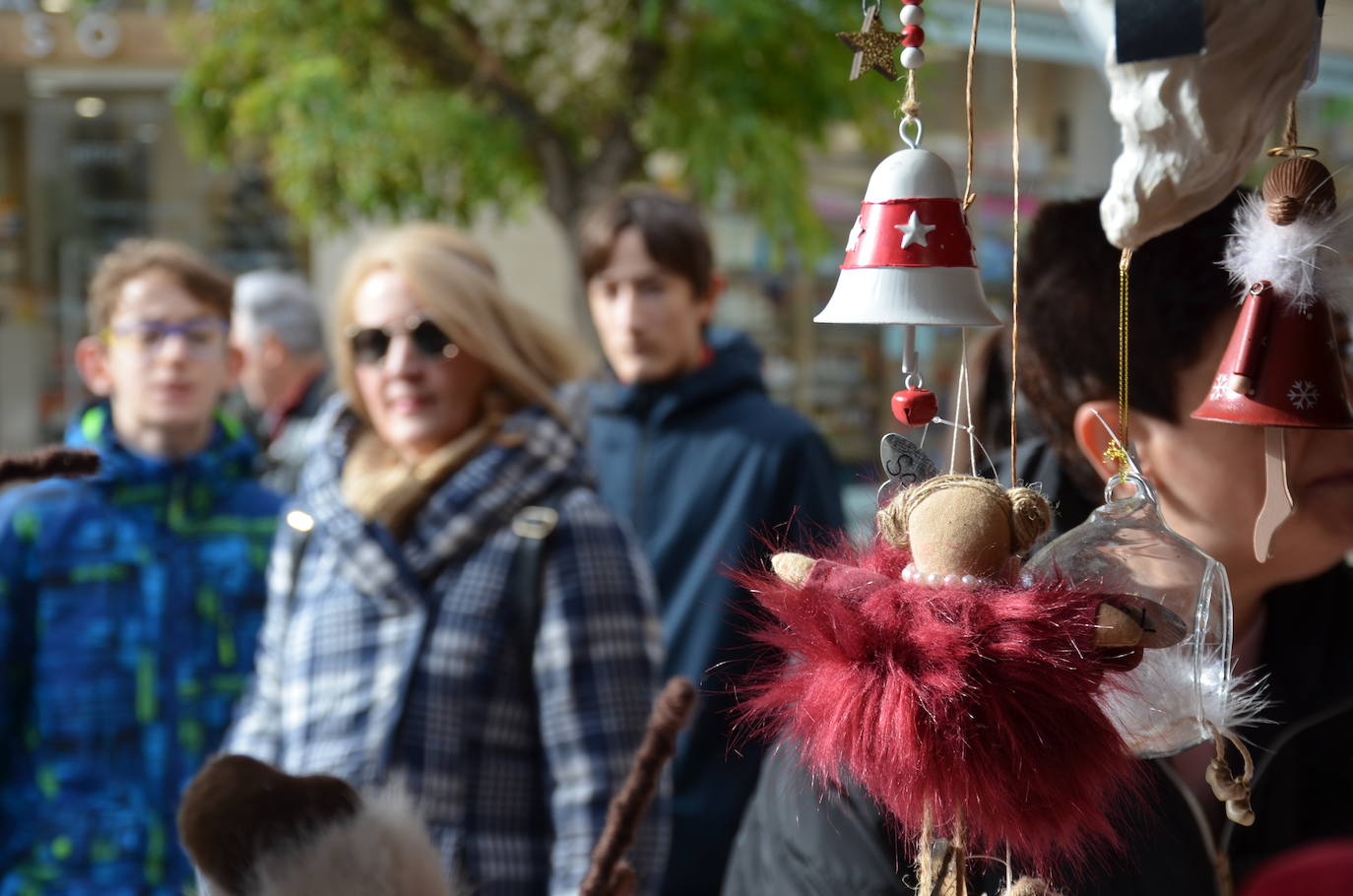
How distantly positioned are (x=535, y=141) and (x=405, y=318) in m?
3.30

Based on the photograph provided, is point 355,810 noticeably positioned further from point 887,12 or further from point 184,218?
point 184,218

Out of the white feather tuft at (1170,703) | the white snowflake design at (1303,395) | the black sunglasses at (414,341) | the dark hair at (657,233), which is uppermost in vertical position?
the dark hair at (657,233)

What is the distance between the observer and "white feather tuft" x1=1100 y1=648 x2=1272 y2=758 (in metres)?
0.95

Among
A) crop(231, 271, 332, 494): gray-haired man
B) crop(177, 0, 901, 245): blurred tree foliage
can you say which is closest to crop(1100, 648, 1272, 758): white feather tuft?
crop(231, 271, 332, 494): gray-haired man

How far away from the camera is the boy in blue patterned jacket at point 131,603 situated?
2.65 meters

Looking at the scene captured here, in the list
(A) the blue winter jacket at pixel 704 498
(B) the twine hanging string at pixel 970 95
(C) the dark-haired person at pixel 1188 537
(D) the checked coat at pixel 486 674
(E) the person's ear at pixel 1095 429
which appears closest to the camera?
(B) the twine hanging string at pixel 970 95

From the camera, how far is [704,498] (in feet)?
11.0

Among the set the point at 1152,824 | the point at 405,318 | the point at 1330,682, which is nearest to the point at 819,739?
the point at 1152,824

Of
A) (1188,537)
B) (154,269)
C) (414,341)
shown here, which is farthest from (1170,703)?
(154,269)

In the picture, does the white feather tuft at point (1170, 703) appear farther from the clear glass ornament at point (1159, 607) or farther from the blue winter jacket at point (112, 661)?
the blue winter jacket at point (112, 661)

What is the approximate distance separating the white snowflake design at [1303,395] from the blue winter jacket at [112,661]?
7.07 ft

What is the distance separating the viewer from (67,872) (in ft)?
8.52

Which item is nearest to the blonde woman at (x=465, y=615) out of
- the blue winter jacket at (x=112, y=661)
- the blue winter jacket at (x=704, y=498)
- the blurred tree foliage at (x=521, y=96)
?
the blue winter jacket at (x=112, y=661)

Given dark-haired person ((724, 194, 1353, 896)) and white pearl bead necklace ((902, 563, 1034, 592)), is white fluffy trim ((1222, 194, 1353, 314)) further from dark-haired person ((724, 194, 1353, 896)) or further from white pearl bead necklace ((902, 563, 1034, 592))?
white pearl bead necklace ((902, 563, 1034, 592))
